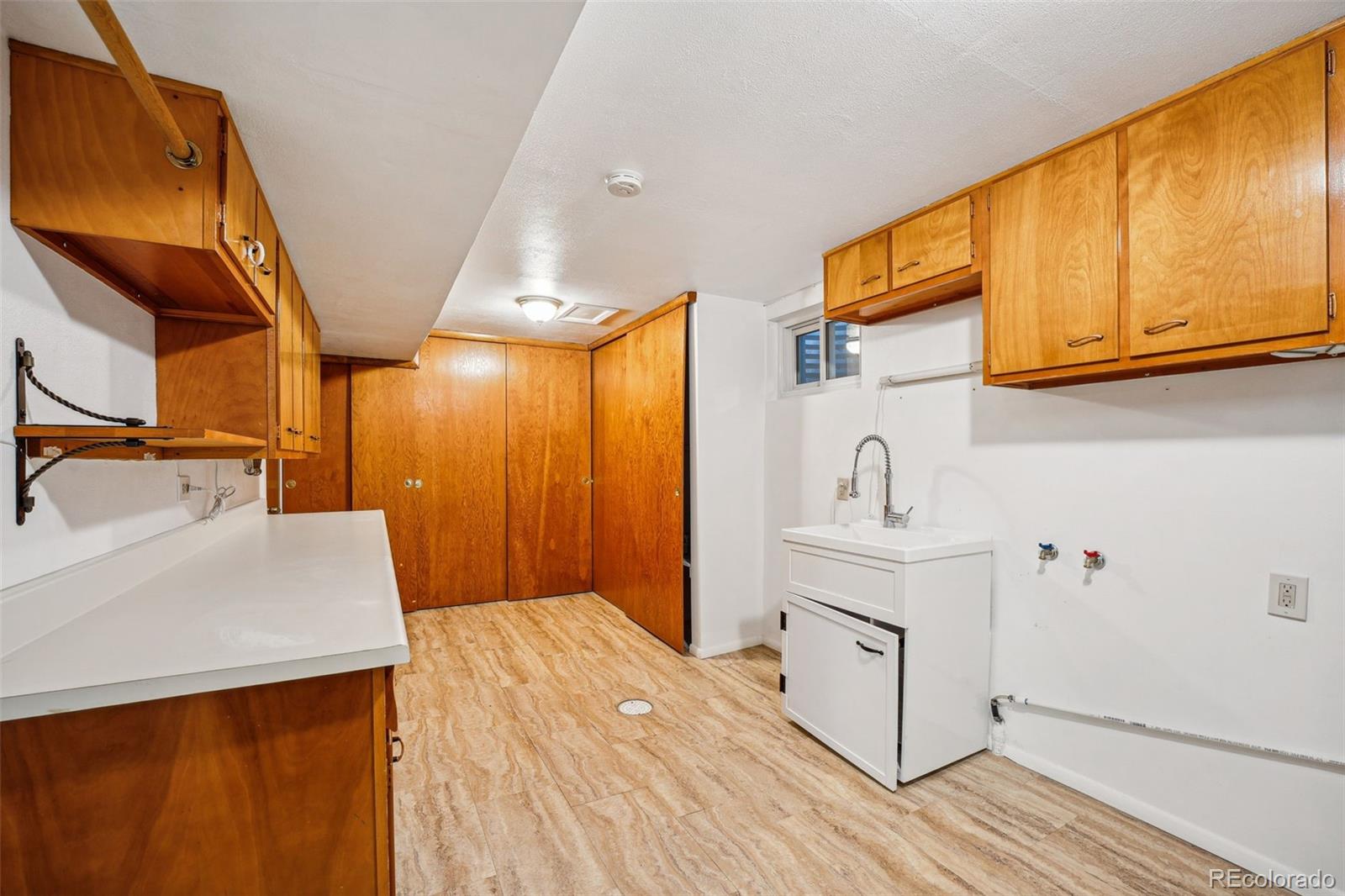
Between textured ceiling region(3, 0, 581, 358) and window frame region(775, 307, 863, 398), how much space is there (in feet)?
7.08

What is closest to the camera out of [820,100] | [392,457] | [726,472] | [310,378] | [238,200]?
[238,200]

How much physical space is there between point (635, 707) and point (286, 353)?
7.40ft

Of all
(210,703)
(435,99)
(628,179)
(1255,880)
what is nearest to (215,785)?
(210,703)

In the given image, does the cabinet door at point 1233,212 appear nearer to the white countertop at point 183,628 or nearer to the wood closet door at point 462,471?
the white countertop at point 183,628

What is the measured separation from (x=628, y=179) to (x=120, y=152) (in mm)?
1359

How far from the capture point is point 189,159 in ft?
3.91

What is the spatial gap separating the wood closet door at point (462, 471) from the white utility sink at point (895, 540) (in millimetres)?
3036

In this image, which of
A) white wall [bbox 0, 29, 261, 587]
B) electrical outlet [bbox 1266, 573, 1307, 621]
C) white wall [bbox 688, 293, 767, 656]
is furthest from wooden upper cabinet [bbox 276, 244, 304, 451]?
electrical outlet [bbox 1266, 573, 1307, 621]

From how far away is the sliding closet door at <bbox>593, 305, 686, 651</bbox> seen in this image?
3.70m

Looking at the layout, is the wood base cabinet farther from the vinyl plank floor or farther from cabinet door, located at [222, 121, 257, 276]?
cabinet door, located at [222, 121, 257, 276]

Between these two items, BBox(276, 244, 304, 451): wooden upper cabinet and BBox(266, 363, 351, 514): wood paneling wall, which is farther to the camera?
BBox(266, 363, 351, 514): wood paneling wall

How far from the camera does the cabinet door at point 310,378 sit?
2.87 metres

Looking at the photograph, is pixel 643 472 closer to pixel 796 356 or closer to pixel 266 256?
pixel 796 356

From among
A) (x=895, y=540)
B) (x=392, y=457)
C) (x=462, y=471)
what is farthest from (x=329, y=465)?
(x=895, y=540)
